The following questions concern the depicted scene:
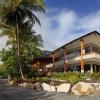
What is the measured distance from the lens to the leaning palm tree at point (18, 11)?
36.2 metres

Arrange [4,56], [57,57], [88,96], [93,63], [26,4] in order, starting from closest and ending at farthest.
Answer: [88,96] < [26,4] < [4,56] < [93,63] < [57,57]

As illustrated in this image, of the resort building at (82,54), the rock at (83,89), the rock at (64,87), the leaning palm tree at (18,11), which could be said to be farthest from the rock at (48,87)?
the resort building at (82,54)

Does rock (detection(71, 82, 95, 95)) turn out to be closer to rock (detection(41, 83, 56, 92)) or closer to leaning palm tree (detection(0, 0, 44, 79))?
rock (detection(41, 83, 56, 92))

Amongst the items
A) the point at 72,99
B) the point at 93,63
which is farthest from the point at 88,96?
the point at 93,63

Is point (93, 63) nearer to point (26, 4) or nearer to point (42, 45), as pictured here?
point (42, 45)

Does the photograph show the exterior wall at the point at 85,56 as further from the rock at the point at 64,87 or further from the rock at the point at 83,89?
the rock at the point at 83,89

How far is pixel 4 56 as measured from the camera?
138ft

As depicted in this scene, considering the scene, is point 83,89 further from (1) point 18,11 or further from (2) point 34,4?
(1) point 18,11

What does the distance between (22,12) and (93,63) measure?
56.2 feet

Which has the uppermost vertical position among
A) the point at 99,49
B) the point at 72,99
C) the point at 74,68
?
the point at 99,49

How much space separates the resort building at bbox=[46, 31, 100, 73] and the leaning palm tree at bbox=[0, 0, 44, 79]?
929cm

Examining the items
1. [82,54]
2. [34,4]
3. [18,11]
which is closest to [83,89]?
[34,4]

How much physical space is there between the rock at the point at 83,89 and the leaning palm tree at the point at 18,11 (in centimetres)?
1473

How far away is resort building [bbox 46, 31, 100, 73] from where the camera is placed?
45469 millimetres
